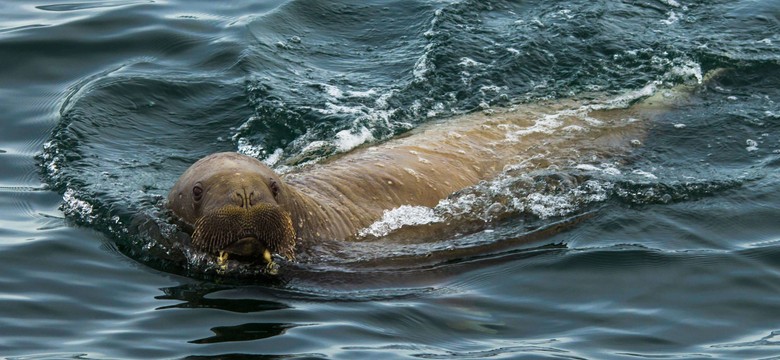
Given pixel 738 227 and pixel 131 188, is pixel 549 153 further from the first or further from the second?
pixel 131 188

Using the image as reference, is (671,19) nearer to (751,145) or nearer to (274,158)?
(751,145)

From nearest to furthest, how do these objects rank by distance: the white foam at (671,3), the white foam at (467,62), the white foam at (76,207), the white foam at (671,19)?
1. the white foam at (76,207)
2. the white foam at (467,62)
3. the white foam at (671,19)
4. the white foam at (671,3)

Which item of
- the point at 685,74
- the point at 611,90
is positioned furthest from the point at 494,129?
the point at 685,74

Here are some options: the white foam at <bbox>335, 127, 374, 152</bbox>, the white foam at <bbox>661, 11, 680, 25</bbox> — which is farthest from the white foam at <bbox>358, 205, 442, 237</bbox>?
the white foam at <bbox>661, 11, 680, 25</bbox>

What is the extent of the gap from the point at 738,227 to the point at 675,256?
2.93 feet

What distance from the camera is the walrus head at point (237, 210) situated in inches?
295

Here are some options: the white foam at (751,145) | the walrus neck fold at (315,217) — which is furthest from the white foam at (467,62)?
the walrus neck fold at (315,217)

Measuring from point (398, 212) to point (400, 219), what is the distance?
0.27 ft

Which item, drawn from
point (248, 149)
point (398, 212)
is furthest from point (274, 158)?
point (398, 212)

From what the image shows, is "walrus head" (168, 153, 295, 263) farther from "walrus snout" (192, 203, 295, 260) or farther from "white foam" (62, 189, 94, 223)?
"white foam" (62, 189, 94, 223)

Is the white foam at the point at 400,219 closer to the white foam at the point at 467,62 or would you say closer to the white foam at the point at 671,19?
the white foam at the point at 467,62

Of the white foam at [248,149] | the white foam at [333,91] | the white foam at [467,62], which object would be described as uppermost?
the white foam at [467,62]

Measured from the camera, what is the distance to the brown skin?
7.93m

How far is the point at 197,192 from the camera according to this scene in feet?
26.0
